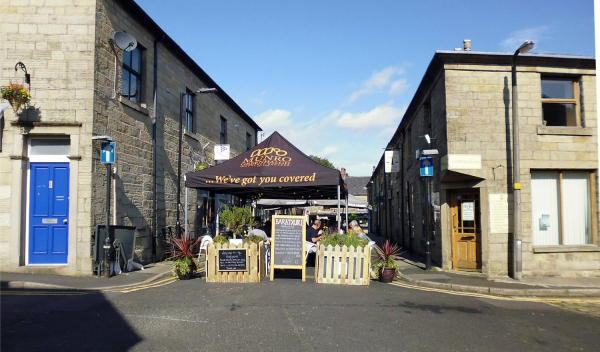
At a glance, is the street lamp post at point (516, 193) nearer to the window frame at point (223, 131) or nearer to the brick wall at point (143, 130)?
the brick wall at point (143, 130)

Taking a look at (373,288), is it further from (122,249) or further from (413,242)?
(413,242)

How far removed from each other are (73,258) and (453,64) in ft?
35.9

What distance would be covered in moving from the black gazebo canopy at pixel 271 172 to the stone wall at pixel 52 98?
108 inches

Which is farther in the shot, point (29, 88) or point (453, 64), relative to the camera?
point (453, 64)

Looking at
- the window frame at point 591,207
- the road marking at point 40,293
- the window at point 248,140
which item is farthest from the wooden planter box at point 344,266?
the window at point 248,140

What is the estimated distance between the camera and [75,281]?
9703 millimetres

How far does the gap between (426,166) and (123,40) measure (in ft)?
29.4

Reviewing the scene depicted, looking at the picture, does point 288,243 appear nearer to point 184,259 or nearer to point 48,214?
point 184,259

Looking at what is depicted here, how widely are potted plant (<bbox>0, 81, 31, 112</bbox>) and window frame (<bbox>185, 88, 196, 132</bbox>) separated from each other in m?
6.87

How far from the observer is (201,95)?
18.7 m

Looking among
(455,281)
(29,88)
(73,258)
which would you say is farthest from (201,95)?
(455,281)

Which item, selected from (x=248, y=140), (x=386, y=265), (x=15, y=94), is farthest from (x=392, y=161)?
(x=15, y=94)

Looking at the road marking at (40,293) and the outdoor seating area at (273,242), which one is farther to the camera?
the outdoor seating area at (273,242)

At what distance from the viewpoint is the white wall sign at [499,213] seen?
11.5 metres
